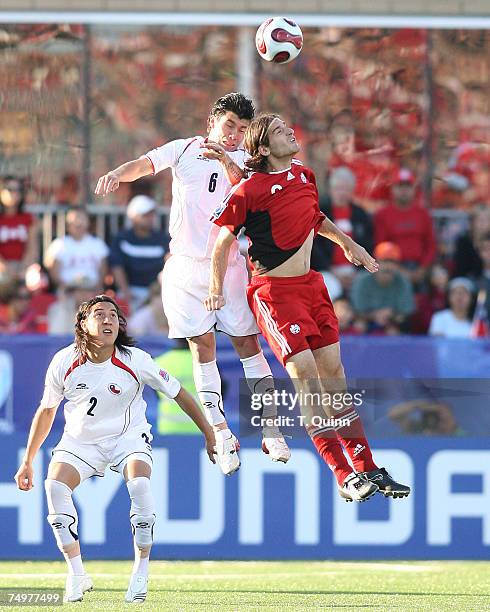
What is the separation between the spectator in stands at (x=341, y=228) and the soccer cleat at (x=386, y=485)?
5.29 meters

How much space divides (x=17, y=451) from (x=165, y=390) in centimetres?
299

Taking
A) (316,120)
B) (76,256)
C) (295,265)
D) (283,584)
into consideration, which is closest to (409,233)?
(316,120)

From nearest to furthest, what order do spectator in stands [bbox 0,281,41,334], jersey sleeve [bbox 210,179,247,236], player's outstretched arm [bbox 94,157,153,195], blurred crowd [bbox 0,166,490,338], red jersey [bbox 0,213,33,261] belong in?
player's outstretched arm [bbox 94,157,153,195] < jersey sleeve [bbox 210,179,247,236] < blurred crowd [bbox 0,166,490,338] < spectator in stands [bbox 0,281,41,334] < red jersey [bbox 0,213,33,261]

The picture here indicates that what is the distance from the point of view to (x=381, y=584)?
12102 millimetres

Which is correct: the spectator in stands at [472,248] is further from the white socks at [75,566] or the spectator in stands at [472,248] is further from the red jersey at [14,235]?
the white socks at [75,566]

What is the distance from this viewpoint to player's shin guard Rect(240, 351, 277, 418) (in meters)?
10.5

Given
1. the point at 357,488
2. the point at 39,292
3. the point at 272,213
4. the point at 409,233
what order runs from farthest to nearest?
1. the point at 409,233
2. the point at 39,292
3. the point at 272,213
4. the point at 357,488

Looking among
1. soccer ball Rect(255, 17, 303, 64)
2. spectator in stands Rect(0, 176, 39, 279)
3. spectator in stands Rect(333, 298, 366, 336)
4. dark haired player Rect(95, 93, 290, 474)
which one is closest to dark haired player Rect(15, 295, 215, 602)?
dark haired player Rect(95, 93, 290, 474)

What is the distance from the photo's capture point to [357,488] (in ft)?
32.3

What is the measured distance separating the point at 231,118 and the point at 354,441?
2.09 metres

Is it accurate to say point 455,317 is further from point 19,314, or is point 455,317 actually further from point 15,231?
point 15,231

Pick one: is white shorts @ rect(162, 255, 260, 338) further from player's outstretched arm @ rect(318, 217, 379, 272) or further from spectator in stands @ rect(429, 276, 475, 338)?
spectator in stands @ rect(429, 276, 475, 338)

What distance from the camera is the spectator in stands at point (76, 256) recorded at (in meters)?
14.9

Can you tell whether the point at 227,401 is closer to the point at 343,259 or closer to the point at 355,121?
the point at 343,259
